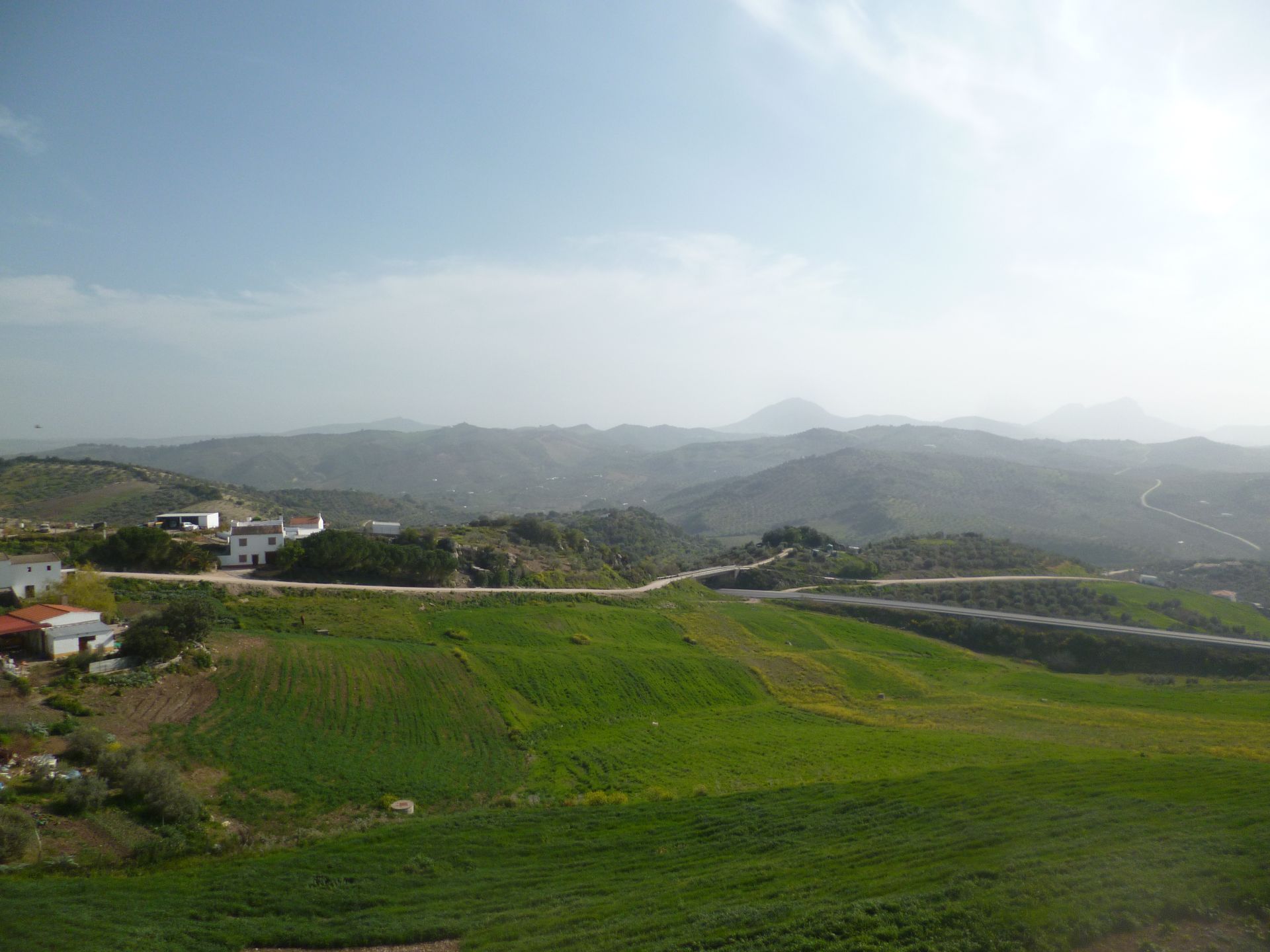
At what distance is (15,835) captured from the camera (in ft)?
49.0

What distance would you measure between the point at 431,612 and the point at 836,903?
39049 millimetres

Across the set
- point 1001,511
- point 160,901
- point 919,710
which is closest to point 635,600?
point 919,710

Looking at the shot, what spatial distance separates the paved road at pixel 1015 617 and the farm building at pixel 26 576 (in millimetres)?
62049

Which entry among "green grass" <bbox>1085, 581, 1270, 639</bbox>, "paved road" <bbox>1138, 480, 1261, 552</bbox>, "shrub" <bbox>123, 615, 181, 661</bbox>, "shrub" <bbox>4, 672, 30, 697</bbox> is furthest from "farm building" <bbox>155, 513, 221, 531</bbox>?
"paved road" <bbox>1138, 480, 1261, 552</bbox>

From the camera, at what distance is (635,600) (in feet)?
202

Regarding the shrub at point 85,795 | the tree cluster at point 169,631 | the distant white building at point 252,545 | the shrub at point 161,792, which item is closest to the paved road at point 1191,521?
the distant white building at point 252,545

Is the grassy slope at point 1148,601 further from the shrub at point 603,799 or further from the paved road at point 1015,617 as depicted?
the shrub at point 603,799

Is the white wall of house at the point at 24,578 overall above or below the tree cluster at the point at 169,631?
above

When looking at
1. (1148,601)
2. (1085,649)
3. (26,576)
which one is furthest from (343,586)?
(1148,601)

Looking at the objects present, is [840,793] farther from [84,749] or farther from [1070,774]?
[84,749]

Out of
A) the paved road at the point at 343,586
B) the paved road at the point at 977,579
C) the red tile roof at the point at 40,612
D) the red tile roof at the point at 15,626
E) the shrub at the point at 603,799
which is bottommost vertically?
the paved road at the point at 977,579

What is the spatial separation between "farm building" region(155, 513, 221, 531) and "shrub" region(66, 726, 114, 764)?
162ft

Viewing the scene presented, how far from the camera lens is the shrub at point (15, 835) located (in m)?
14.8

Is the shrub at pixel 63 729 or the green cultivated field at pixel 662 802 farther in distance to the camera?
the shrub at pixel 63 729
